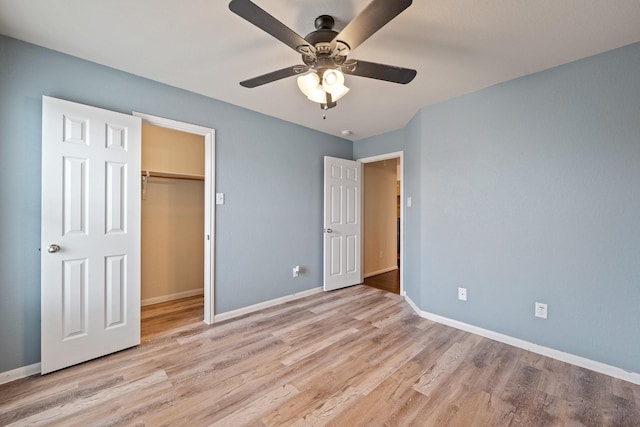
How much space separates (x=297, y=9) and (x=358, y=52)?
24.6 inches

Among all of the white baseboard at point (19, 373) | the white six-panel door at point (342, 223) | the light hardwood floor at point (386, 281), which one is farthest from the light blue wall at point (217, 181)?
the light hardwood floor at point (386, 281)

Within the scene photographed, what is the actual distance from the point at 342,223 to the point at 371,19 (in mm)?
3057

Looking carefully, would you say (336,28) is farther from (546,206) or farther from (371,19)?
(546,206)

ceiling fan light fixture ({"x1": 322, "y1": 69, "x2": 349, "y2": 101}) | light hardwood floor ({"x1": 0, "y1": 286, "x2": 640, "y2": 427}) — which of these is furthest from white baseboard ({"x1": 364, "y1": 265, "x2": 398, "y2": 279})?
ceiling fan light fixture ({"x1": 322, "y1": 69, "x2": 349, "y2": 101})

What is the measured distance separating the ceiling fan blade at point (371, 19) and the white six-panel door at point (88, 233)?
198 cm

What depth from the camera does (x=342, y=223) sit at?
4.11 m

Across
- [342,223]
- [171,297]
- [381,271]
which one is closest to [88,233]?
[171,297]

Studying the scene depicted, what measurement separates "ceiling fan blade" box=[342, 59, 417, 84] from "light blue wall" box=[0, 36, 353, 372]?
6.04 ft

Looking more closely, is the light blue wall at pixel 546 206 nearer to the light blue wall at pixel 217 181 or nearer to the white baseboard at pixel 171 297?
the light blue wall at pixel 217 181

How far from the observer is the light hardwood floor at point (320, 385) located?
1.57m

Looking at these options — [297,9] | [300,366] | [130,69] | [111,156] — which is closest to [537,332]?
[300,366]

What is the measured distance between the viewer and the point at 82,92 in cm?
215

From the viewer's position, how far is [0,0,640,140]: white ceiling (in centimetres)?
158

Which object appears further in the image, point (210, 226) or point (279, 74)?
point (210, 226)
